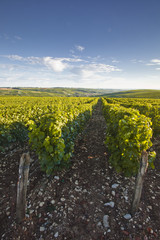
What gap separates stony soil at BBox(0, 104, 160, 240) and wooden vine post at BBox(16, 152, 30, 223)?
0.30 meters

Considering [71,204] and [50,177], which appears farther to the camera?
[50,177]

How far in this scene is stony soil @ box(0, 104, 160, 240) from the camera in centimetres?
317

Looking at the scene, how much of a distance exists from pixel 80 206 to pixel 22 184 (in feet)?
6.81

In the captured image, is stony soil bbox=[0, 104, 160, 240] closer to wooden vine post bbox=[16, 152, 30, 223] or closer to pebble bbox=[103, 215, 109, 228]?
pebble bbox=[103, 215, 109, 228]

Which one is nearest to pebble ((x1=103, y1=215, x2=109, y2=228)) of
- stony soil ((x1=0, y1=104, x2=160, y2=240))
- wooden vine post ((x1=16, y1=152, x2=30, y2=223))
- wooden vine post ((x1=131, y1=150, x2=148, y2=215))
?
stony soil ((x1=0, y1=104, x2=160, y2=240))

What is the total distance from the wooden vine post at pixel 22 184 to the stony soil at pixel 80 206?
30cm

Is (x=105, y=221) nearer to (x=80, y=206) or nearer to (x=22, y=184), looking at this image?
(x=80, y=206)

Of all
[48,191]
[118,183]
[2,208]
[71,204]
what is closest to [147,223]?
[118,183]

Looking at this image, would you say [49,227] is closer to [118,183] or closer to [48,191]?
[48,191]

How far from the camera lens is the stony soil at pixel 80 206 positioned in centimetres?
317

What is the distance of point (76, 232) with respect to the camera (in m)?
3.18

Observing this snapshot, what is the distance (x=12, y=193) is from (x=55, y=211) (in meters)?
1.88

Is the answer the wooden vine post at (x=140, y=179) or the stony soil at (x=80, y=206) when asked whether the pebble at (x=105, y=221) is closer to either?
the stony soil at (x=80, y=206)

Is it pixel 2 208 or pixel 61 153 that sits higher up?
pixel 61 153
